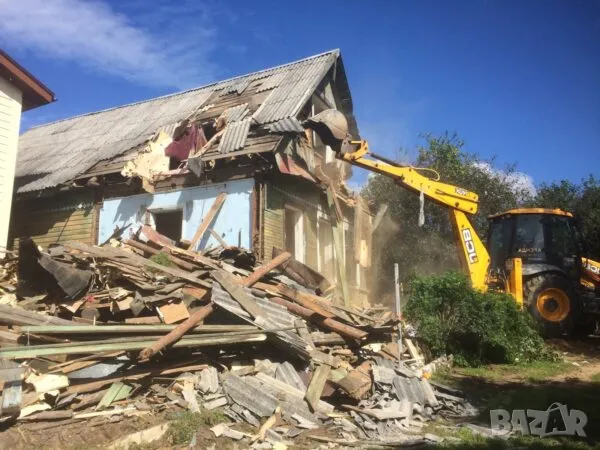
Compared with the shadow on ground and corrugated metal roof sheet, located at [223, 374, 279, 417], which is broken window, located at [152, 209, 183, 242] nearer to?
corrugated metal roof sheet, located at [223, 374, 279, 417]

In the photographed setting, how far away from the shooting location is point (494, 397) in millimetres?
7211

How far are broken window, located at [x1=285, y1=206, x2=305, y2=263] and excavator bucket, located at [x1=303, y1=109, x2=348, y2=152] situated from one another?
3.15 m

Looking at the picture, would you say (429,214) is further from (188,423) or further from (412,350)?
(188,423)

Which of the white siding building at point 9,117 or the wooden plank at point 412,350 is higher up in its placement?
the white siding building at point 9,117

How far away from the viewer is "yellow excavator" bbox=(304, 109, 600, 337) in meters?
11.0

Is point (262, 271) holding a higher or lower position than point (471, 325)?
higher

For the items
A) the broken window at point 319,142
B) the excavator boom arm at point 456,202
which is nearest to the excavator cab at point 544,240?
the excavator boom arm at point 456,202

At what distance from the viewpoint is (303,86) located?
13906mm

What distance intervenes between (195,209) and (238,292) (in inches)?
224

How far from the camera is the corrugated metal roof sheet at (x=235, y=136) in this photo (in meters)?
12.2

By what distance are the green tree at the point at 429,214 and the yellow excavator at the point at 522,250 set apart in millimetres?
6092

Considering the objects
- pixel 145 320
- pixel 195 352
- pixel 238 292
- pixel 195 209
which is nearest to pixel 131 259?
pixel 145 320

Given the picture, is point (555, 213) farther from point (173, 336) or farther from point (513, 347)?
point (173, 336)

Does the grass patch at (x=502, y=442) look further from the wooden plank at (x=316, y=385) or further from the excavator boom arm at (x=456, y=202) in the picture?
the excavator boom arm at (x=456, y=202)
